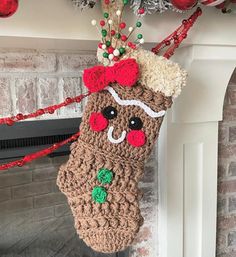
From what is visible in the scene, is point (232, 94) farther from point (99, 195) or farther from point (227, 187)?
point (99, 195)

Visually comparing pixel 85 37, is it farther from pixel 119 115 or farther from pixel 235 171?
pixel 235 171

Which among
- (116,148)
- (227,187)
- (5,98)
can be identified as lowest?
(227,187)

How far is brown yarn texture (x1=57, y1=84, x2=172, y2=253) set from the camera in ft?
2.71

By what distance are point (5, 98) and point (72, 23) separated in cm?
27

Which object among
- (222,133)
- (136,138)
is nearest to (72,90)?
(136,138)

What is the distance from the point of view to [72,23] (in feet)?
2.75

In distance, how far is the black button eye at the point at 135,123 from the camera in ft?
2.70

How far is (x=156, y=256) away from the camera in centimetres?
122

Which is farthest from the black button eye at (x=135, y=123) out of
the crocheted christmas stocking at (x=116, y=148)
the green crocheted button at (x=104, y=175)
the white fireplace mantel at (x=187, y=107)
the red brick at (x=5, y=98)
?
the red brick at (x=5, y=98)

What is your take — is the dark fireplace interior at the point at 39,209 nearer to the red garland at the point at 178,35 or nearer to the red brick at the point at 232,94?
the red garland at the point at 178,35

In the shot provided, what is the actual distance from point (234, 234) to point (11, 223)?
803 millimetres

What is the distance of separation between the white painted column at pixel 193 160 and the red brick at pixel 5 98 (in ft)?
1.52

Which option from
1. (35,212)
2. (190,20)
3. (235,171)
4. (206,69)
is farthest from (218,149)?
(35,212)

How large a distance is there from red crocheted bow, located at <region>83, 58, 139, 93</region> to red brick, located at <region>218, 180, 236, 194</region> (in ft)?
2.24
